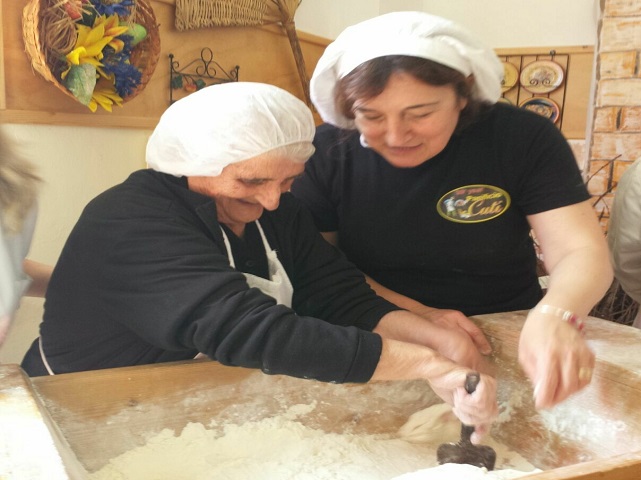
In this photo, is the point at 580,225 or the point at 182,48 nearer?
the point at 580,225

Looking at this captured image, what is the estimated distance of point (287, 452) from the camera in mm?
1021

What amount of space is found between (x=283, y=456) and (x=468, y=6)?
2.84m

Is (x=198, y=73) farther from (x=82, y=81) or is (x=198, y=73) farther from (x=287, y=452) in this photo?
(x=287, y=452)

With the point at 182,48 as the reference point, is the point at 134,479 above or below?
below

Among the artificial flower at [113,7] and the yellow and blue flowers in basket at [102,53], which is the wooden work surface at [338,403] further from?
the artificial flower at [113,7]

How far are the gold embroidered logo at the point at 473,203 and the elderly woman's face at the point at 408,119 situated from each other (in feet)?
0.31

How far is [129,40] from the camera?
1.72 m

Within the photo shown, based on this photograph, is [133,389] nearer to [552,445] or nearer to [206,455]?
[206,455]

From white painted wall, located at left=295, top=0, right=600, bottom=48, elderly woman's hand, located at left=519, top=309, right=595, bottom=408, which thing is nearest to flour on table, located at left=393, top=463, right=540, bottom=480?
elderly woman's hand, located at left=519, top=309, right=595, bottom=408

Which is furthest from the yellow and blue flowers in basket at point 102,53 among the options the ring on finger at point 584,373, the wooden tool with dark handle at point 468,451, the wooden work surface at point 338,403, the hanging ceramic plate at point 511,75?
the hanging ceramic plate at point 511,75

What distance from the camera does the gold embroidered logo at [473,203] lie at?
123 cm

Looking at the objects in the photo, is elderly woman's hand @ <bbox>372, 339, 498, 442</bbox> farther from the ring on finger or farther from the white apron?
the white apron

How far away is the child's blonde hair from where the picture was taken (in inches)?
37.5

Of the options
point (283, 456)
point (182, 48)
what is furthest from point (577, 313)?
point (182, 48)
